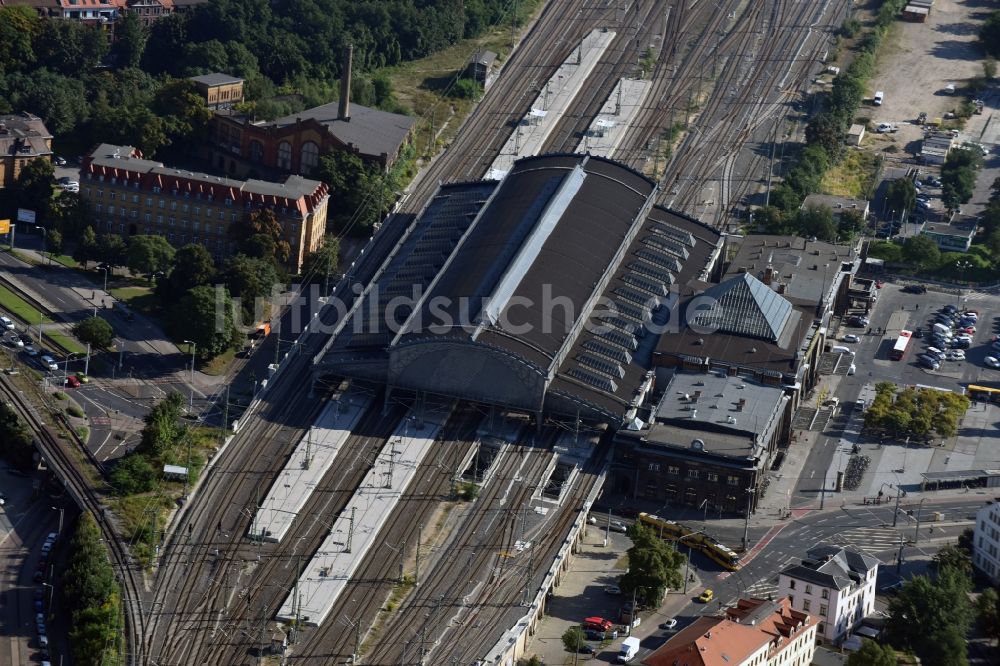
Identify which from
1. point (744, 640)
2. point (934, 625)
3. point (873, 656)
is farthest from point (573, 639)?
point (934, 625)

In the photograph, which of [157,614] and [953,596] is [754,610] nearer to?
[953,596]

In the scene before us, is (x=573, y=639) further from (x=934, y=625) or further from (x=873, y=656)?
(x=934, y=625)

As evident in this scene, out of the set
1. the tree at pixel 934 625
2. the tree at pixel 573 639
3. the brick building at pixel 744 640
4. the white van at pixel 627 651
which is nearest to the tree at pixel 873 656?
the tree at pixel 934 625

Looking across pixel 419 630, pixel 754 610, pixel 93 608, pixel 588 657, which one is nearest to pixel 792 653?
pixel 754 610

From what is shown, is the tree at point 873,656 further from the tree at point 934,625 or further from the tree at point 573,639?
the tree at point 573,639

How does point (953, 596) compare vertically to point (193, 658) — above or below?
above

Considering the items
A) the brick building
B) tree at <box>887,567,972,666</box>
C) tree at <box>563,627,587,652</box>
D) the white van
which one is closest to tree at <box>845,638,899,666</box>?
tree at <box>887,567,972,666</box>
